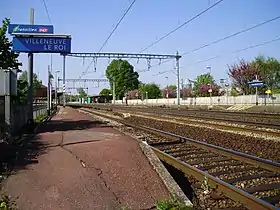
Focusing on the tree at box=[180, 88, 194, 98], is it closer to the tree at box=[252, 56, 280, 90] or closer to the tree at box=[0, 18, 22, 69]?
the tree at box=[252, 56, 280, 90]

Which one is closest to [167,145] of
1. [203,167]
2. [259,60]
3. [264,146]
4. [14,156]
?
[264,146]

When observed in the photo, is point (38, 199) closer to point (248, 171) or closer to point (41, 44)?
point (248, 171)

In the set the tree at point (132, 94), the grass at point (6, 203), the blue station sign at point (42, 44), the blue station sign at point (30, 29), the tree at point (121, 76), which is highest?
the tree at point (121, 76)

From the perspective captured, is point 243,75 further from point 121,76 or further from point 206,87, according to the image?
point 121,76

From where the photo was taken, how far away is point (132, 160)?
806 cm

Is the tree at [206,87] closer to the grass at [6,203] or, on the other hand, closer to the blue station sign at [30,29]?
the blue station sign at [30,29]

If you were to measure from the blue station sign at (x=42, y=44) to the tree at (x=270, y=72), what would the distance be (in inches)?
2375

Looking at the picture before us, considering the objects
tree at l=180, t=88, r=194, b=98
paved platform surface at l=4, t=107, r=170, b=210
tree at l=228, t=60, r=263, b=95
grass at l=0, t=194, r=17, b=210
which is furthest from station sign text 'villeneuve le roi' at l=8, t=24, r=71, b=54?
tree at l=180, t=88, r=194, b=98

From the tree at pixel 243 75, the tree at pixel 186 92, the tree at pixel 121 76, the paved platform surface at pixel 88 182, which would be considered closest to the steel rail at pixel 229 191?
the paved platform surface at pixel 88 182

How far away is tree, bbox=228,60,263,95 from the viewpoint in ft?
240

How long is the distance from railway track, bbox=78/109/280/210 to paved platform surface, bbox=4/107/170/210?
0.95 meters

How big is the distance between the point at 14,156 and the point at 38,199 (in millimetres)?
3728

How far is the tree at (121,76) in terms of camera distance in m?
130

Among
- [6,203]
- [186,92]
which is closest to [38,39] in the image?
Answer: [6,203]
